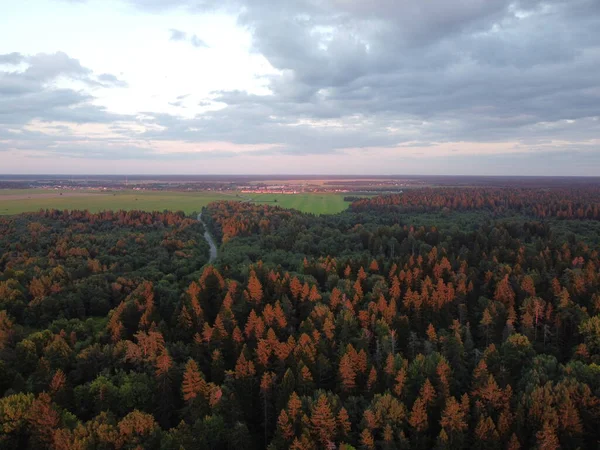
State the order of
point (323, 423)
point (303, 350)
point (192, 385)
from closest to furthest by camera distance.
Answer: point (323, 423), point (192, 385), point (303, 350)

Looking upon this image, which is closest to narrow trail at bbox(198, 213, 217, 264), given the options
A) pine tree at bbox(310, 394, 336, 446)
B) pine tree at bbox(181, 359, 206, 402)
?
pine tree at bbox(181, 359, 206, 402)

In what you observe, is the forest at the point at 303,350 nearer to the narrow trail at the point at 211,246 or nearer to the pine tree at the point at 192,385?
the pine tree at the point at 192,385

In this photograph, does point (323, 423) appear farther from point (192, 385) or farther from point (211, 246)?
point (211, 246)

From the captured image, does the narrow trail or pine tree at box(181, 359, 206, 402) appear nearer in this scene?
pine tree at box(181, 359, 206, 402)

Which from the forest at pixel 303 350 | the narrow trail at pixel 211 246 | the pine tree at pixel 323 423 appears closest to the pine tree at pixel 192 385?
the forest at pixel 303 350

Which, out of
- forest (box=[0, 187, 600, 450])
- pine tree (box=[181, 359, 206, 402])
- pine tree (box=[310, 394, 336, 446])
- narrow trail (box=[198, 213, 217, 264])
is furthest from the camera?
narrow trail (box=[198, 213, 217, 264])

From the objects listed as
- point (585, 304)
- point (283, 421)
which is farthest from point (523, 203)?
point (283, 421)

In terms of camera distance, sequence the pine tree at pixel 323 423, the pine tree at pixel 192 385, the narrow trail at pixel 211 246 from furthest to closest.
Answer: the narrow trail at pixel 211 246 < the pine tree at pixel 192 385 < the pine tree at pixel 323 423

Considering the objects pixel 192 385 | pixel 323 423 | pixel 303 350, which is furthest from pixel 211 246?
pixel 323 423

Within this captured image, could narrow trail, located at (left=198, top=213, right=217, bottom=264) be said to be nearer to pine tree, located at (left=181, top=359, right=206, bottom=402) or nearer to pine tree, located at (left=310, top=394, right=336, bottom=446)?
pine tree, located at (left=181, top=359, right=206, bottom=402)
